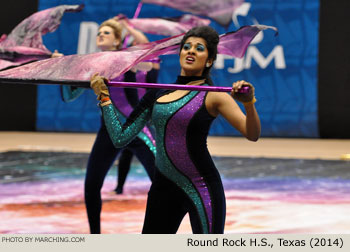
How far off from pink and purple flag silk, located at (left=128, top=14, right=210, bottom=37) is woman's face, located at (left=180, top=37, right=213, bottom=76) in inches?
97.3

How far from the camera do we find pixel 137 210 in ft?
23.5

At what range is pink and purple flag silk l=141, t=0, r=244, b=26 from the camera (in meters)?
6.02

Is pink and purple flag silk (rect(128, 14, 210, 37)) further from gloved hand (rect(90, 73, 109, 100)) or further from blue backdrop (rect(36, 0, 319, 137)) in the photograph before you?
blue backdrop (rect(36, 0, 319, 137))

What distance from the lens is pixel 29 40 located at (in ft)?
17.2

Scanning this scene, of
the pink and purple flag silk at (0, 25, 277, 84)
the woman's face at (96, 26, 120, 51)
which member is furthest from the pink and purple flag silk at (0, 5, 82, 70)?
the woman's face at (96, 26, 120, 51)

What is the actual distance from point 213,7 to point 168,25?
1.88 feet

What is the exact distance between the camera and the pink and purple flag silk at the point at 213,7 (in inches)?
237

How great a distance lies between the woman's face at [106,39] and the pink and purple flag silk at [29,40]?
2.10 feet

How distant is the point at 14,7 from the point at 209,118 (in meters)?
11.8

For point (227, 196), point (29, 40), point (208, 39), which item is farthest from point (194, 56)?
point (227, 196)

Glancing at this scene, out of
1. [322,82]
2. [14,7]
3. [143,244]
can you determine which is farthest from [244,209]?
[14,7]

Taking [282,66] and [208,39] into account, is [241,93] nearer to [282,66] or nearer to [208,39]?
[208,39]

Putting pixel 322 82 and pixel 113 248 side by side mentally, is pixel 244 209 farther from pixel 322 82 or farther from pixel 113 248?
pixel 322 82

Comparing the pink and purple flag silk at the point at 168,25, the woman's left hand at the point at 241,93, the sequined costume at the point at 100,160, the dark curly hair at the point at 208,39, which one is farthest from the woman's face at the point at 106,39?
the woman's left hand at the point at 241,93
